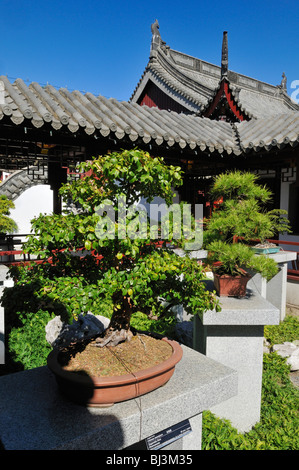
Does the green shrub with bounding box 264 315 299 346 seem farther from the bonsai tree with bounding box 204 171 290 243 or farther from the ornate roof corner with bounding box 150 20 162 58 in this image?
the ornate roof corner with bounding box 150 20 162 58

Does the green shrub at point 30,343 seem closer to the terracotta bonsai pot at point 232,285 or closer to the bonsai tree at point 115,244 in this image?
the bonsai tree at point 115,244

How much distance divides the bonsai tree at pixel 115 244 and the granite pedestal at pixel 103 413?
1.52 feet

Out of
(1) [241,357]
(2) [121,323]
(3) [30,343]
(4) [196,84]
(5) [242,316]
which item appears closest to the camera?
(2) [121,323]

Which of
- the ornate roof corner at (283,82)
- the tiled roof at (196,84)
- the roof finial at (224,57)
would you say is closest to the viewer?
the roof finial at (224,57)

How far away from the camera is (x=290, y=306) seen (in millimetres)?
6883

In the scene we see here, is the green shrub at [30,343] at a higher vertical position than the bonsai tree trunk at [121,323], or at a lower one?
lower

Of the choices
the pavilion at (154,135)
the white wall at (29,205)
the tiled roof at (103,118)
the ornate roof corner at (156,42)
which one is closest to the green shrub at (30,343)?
the pavilion at (154,135)

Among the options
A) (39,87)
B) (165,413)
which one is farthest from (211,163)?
(165,413)

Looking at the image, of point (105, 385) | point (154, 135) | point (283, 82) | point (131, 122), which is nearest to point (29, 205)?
point (131, 122)

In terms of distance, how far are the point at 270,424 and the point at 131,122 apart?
485cm

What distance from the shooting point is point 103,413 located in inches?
73.7

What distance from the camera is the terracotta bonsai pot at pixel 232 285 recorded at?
11.5 feet

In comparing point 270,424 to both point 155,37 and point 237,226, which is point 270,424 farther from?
point 155,37

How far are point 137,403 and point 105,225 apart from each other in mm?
1105
